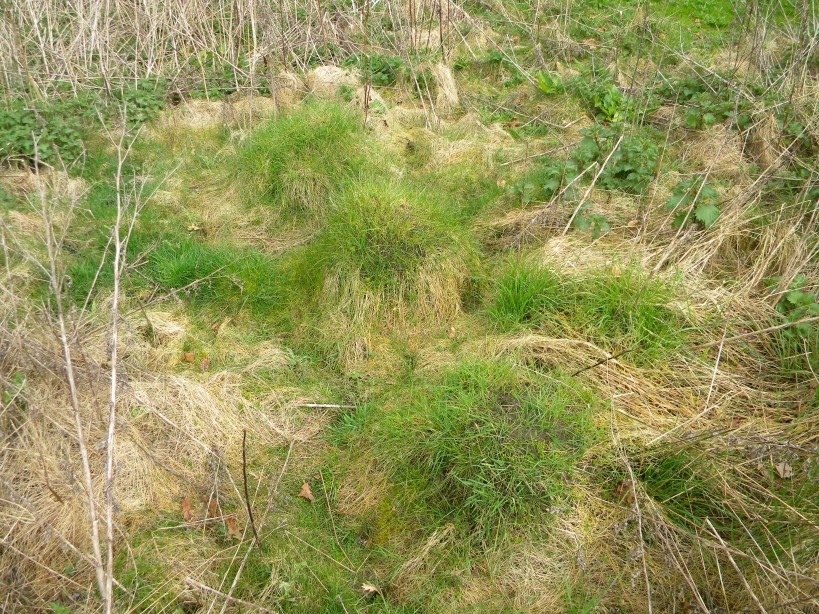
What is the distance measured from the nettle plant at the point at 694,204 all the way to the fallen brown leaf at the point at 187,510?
337cm

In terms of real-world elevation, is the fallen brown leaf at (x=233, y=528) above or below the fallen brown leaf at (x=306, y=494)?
above

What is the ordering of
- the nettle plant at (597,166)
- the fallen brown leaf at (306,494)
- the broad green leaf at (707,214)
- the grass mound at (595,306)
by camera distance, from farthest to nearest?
the nettle plant at (597,166)
the broad green leaf at (707,214)
the grass mound at (595,306)
the fallen brown leaf at (306,494)

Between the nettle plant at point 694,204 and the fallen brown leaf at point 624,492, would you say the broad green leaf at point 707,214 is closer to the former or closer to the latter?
the nettle plant at point 694,204

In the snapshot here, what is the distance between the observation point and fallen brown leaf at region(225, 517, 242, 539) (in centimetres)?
303

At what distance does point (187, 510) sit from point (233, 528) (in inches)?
10.2

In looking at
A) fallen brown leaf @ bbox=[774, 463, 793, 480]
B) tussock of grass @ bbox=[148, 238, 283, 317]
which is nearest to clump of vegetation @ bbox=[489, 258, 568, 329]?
fallen brown leaf @ bbox=[774, 463, 793, 480]

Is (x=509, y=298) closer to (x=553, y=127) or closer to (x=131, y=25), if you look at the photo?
(x=553, y=127)

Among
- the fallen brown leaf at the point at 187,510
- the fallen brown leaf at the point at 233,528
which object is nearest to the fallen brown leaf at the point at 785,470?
the fallen brown leaf at the point at 233,528

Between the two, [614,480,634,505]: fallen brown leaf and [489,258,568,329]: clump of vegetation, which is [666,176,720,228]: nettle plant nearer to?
[489,258,568,329]: clump of vegetation

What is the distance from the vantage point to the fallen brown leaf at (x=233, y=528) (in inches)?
119

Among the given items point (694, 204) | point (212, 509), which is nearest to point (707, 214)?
point (694, 204)

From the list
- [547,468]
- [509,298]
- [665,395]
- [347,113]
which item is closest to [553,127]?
[347,113]

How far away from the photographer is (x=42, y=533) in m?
2.87

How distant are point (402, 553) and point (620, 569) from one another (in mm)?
→ 988
